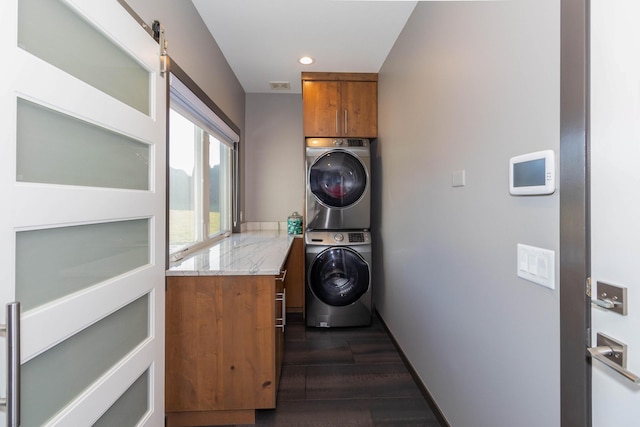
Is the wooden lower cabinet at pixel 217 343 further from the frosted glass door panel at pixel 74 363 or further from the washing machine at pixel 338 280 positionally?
the washing machine at pixel 338 280

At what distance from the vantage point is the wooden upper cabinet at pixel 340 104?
2.99 m

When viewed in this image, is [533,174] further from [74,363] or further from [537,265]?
[74,363]

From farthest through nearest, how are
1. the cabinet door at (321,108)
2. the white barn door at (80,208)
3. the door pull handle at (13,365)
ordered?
1. the cabinet door at (321,108)
2. the white barn door at (80,208)
3. the door pull handle at (13,365)

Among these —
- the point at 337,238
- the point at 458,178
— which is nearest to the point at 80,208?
the point at 458,178

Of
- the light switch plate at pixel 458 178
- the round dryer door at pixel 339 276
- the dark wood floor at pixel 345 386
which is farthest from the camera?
the round dryer door at pixel 339 276

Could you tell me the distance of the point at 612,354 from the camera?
72 cm

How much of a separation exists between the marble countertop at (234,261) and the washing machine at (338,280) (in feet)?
1.74

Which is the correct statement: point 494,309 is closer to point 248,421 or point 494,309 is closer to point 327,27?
point 248,421

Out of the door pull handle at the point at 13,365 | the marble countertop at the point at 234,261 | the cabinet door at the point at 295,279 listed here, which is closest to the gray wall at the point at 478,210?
the marble countertop at the point at 234,261

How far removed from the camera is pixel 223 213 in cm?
318

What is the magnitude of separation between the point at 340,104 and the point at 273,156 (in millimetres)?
1117

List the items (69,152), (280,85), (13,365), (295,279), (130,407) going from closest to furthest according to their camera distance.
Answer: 1. (13,365)
2. (69,152)
3. (130,407)
4. (295,279)
5. (280,85)

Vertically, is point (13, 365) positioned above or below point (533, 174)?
below

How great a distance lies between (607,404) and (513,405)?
40cm
